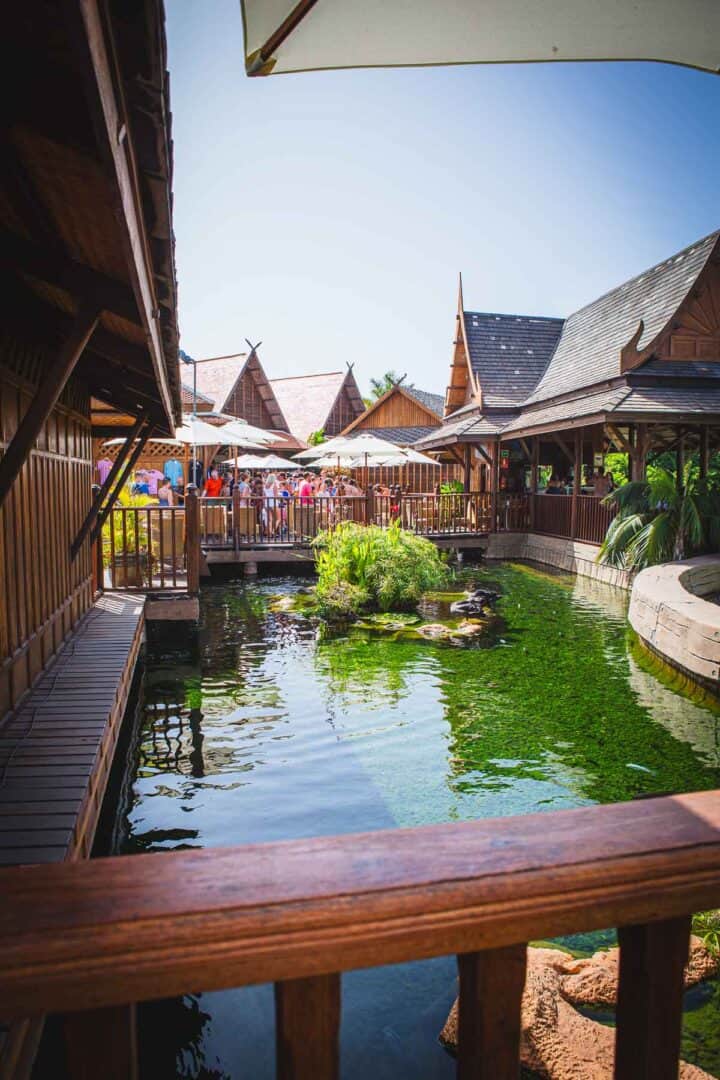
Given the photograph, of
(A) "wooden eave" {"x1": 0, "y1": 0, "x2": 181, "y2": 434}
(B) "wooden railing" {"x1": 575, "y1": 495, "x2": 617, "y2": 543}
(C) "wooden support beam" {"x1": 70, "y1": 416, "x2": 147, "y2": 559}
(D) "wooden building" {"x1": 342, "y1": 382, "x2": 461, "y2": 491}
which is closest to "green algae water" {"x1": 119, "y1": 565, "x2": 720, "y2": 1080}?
(C) "wooden support beam" {"x1": 70, "y1": 416, "x2": 147, "y2": 559}

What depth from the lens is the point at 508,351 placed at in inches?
918

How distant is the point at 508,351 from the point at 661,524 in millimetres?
12593

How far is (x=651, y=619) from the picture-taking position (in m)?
8.69

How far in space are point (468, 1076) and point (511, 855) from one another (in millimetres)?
291

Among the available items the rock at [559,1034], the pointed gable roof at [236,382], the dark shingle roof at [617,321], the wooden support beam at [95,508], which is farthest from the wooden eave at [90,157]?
the pointed gable roof at [236,382]

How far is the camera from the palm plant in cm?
1183

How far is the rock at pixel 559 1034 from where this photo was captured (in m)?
2.71

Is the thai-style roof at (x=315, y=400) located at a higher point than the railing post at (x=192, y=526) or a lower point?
higher

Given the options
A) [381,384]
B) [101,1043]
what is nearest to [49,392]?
[101,1043]

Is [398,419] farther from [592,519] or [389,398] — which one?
[592,519]

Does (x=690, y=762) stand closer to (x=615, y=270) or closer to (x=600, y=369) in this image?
(x=600, y=369)

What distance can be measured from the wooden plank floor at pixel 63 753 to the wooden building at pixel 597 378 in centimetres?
1065

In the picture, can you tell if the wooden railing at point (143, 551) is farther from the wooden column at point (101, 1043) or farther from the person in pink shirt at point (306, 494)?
the wooden column at point (101, 1043)

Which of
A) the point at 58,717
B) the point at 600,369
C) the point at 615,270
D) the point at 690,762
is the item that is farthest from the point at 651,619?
the point at 615,270
